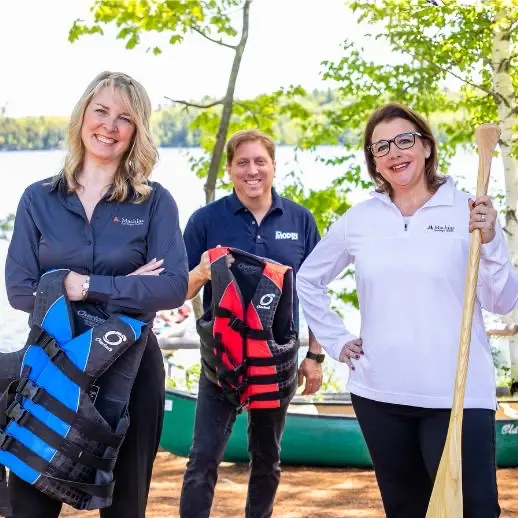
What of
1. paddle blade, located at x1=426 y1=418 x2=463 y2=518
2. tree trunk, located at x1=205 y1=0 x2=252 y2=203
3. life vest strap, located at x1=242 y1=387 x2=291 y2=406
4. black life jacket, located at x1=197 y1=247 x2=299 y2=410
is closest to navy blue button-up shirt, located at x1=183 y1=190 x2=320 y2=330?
black life jacket, located at x1=197 y1=247 x2=299 y2=410

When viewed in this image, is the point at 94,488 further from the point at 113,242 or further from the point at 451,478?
the point at 451,478

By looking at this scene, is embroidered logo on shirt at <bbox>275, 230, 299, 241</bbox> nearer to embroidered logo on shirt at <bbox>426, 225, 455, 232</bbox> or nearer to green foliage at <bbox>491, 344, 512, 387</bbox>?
embroidered logo on shirt at <bbox>426, 225, 455, 232</bbox>

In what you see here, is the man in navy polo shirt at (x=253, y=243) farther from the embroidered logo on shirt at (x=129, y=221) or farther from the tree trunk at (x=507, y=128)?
the tree trunk at (x=507, y=128)

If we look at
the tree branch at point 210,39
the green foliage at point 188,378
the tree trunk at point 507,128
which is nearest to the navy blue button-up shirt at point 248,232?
the green foliage at point 188,378

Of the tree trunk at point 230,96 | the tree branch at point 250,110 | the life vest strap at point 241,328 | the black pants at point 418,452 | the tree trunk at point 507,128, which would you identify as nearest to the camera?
the black pants at point 418,452

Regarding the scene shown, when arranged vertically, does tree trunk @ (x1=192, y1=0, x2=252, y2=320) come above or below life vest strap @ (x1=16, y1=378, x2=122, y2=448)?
above

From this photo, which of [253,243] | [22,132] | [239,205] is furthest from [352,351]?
[22,132]

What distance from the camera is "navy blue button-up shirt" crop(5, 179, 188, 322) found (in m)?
2.88

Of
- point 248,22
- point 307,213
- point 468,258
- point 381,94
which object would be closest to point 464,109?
point 381,94

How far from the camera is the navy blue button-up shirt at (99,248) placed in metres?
2.88

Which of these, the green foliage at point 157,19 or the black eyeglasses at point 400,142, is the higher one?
the green foliage at point 157,19

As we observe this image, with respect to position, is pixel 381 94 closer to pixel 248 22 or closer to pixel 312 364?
pixel 248 22

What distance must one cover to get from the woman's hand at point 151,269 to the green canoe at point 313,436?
12.8 ft

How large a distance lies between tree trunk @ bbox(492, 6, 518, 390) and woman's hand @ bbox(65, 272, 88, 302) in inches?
266
